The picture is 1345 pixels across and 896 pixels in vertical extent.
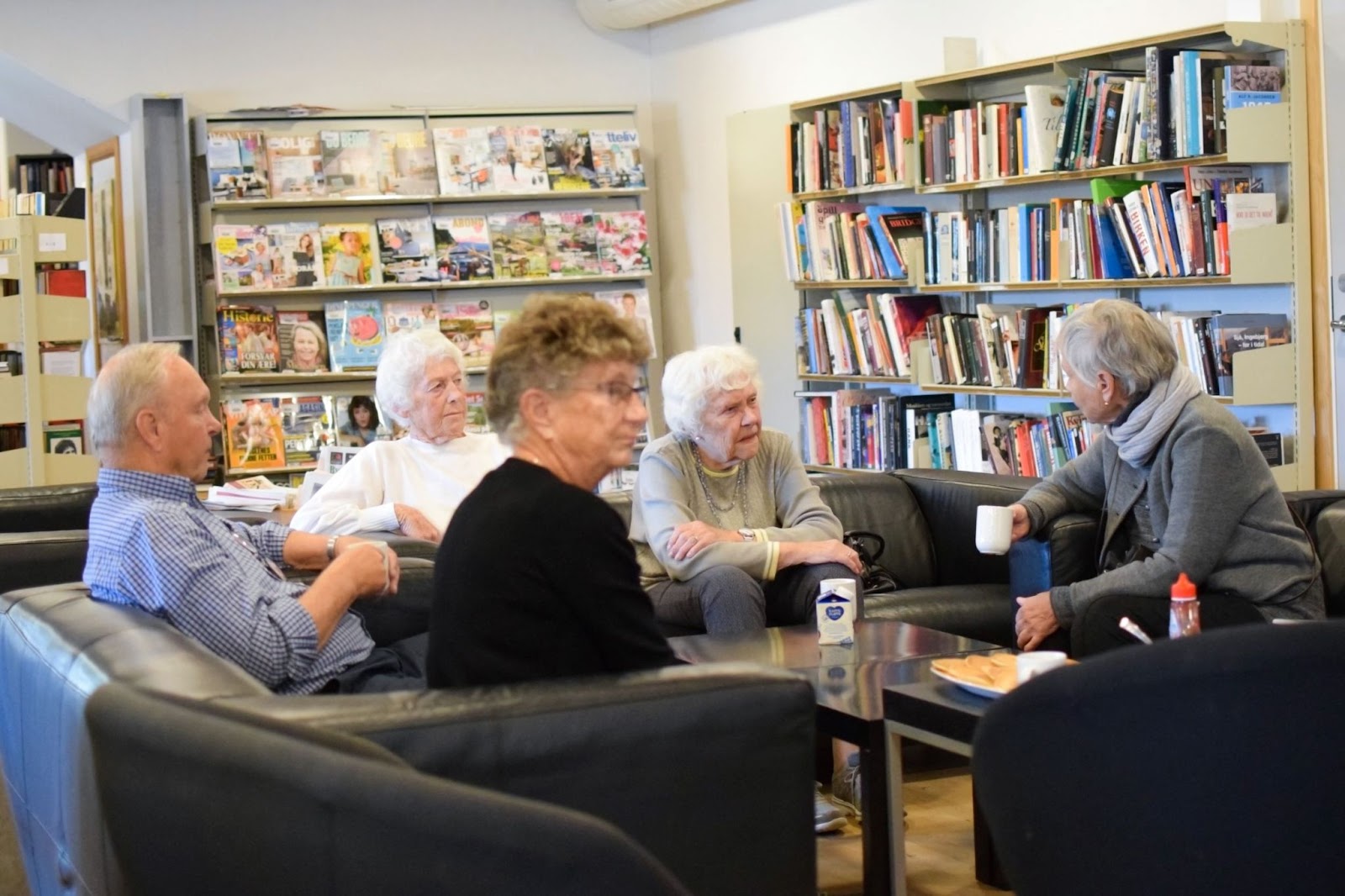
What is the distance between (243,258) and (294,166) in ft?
1.64

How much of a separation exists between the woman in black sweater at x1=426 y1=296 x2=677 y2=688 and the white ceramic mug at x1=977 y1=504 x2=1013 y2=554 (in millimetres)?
1847

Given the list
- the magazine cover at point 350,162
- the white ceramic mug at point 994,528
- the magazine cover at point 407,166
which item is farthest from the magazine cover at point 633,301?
the white ceramic mug at point 994,528

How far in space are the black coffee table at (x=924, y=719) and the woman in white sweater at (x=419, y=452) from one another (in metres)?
1.71

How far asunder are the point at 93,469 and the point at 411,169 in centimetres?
207

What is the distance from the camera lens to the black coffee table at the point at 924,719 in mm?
2607

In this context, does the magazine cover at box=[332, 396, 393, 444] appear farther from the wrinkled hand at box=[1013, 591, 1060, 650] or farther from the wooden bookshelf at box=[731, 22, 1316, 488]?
the wrinkled hand at box=[1013, 591, 1060, 650]

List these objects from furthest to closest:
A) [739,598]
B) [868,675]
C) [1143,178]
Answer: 1. [1143,178]
2. [739,598]
3. [868,675]

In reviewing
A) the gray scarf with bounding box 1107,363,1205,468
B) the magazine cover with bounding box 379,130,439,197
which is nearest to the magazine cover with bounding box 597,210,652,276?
the magazine cover with bounding box 379,130,439,197

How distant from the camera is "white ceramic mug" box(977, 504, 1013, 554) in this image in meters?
3.88

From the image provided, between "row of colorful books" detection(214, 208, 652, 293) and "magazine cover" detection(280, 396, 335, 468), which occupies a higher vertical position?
"row of colorful books" detection(214, 208, 652, 293)

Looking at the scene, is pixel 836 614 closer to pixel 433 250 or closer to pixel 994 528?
pixel 994 528

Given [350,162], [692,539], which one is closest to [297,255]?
[350,162]

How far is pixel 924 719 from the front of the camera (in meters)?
2.67

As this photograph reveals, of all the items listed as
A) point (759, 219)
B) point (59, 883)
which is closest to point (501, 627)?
point (59, 883)
